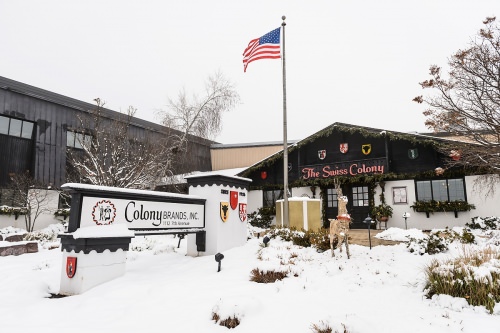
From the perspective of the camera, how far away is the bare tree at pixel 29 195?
1777 centimetres

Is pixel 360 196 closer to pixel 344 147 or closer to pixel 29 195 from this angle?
pixel 344 147

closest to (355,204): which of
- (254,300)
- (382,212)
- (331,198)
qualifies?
(331,198)

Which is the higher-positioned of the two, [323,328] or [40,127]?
[40,127]

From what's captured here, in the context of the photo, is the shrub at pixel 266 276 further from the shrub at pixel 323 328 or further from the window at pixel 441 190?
the window at pixel 441 190

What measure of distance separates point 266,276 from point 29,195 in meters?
17.7

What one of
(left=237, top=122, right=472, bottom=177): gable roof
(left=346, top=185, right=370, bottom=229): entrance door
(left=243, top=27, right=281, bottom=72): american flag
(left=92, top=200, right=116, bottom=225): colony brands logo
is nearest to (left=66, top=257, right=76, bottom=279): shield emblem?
(left=92, top=200, right=116, bottom=225): colony brands logo

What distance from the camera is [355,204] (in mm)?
18812

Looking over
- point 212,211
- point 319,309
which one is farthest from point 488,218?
point 319,309

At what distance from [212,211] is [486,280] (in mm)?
6469

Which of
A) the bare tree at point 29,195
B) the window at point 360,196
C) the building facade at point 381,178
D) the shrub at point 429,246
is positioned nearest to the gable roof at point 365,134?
the building facade at point 381,178

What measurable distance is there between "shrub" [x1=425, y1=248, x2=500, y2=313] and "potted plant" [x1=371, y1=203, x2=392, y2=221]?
39.5ft

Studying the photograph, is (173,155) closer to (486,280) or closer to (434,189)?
(434,189)

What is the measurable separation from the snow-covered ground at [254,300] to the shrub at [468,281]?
169 millimetres

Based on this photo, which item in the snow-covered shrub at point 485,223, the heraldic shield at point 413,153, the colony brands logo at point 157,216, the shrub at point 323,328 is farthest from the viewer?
the heraldic shield at point 413,153
